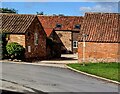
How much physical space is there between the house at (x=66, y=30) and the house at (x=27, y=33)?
14.2 meters

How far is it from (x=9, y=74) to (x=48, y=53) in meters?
20.5

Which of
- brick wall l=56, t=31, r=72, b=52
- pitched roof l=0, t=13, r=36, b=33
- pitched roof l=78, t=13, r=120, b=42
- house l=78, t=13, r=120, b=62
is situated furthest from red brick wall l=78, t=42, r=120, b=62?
brick wall l=56, t=31, r=72, b=52

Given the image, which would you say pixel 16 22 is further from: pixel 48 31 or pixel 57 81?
pixel 57 81

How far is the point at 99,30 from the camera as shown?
4031cm

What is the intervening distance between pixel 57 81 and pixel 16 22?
2040cm

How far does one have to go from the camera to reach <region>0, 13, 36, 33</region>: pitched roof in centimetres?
4138

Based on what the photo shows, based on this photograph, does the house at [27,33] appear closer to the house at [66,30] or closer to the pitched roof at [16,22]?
the pitched roof at [16,22]

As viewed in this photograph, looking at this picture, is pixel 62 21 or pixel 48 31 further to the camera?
pixel 62 21

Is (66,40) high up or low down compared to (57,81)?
up

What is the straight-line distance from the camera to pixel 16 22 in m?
42.9

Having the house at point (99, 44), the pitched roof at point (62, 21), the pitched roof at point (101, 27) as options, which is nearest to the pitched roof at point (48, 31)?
the pitched roof at point (62, 21)

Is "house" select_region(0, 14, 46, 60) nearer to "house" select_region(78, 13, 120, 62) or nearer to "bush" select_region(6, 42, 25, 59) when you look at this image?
"bush" select_region(6, 42, 25, 59)

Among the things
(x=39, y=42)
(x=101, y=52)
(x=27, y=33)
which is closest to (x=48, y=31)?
(x=39, y=42)

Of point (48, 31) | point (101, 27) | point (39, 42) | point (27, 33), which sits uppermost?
point (48, 31)
